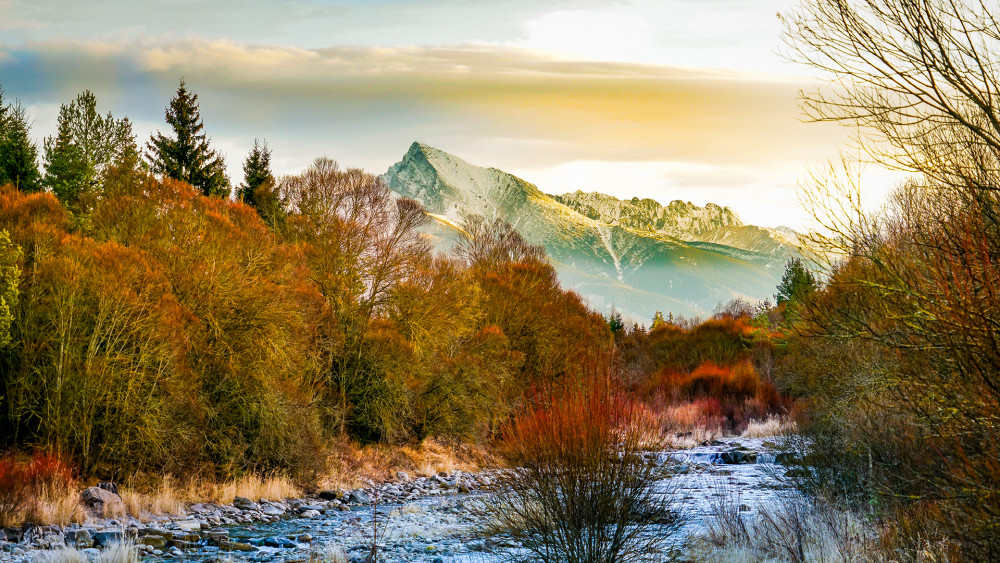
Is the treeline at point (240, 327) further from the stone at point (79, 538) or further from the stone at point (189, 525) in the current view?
the stone at point (79, 538)

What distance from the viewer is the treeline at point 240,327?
1922 centimetres

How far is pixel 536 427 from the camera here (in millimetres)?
8938

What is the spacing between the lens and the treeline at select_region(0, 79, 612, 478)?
63.1 ft

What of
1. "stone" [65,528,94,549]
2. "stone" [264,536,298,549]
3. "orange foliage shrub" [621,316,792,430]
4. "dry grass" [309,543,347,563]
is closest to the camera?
"dry grass" [309,543,347,563]

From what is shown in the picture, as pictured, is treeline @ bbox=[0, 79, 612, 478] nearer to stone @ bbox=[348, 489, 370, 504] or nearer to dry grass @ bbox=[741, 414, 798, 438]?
stone @ bbox=[348, 489, 370, 504]

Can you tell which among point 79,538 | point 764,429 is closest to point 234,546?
point 79,538

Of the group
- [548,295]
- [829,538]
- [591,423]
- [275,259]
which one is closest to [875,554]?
[829,538]

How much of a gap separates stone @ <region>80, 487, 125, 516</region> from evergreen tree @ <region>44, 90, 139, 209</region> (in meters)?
27.7

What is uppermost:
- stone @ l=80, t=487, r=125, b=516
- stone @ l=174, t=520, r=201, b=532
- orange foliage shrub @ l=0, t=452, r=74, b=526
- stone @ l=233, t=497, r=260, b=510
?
orange foliage shrub @ l=0, t=452, r=74, b=526

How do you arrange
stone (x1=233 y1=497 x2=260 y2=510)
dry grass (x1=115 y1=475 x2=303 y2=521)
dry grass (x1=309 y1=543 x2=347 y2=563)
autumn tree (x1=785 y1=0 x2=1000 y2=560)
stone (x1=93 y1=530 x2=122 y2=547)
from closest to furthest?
autumn tree (x1=785 y1=0 x2=1000 y2=560) < dry grass (x1=309 y1=543 x2=347 y2=563) < stone (x1=93 y1=530 x2=122 y2=547) < dry grass (x1=115 y1=475 x2=303 y2=521) < stone (x1=233 y1=497 x2=260 y2=510)

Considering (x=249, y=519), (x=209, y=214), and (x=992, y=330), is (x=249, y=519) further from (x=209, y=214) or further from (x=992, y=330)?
(x=992, y=330)

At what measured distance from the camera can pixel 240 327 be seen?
23.7 meters

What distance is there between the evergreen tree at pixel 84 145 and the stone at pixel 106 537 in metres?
30.0

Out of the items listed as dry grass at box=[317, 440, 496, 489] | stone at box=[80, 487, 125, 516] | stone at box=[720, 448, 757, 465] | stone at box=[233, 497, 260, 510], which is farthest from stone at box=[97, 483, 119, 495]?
stone at box=[720, 448, 757, 465]
